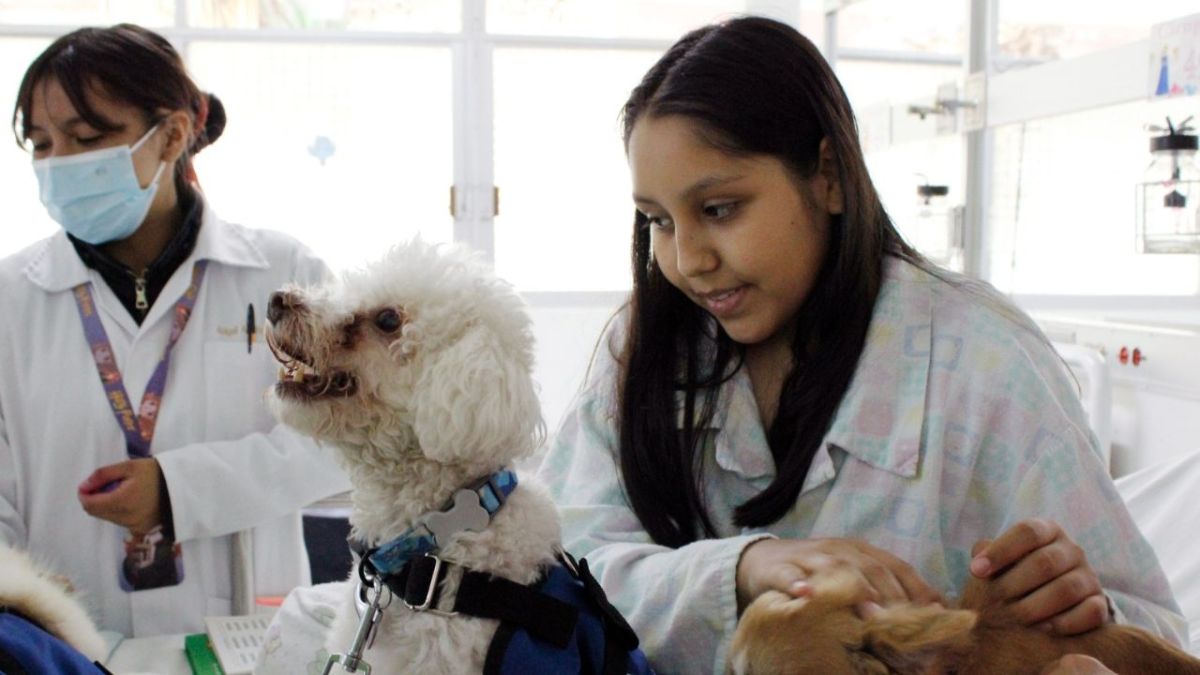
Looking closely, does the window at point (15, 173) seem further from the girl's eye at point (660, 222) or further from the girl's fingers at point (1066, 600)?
the girl's fingers at point (1066, 600)

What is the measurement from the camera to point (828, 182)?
1.37 metres

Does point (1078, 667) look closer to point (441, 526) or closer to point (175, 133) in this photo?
point (441, 526)

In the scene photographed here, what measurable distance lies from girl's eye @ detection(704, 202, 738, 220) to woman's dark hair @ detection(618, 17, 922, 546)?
0.21ft

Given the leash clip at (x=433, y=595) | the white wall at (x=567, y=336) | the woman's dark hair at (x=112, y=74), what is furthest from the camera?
the white wall at (x=567, y=336)

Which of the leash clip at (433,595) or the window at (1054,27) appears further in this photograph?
the window at (1054,27)

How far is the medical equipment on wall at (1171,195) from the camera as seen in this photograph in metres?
2.32

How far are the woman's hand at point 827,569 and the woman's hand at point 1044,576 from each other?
73mm

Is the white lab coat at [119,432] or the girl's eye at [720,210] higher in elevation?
the girl's eye at [720,210]

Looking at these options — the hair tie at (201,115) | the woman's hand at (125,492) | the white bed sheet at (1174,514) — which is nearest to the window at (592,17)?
the hair tie at (201,115)

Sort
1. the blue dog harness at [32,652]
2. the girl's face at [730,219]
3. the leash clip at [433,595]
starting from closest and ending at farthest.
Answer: the blue dog harness at [32,652], the leash clip at [433,595], the girl's face at [730,219]

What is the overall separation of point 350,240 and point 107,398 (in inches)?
116

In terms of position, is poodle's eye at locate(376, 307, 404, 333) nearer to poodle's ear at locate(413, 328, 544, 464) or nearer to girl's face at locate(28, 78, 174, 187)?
poodle's ear at locate(413, 328, 544, 464)

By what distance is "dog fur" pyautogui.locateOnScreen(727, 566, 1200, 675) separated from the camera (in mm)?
1061

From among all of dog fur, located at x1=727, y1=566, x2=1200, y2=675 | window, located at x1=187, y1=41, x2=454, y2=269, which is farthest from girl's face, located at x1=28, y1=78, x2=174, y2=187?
window, located at x1=187, y1=41, x2=454, y2=269
